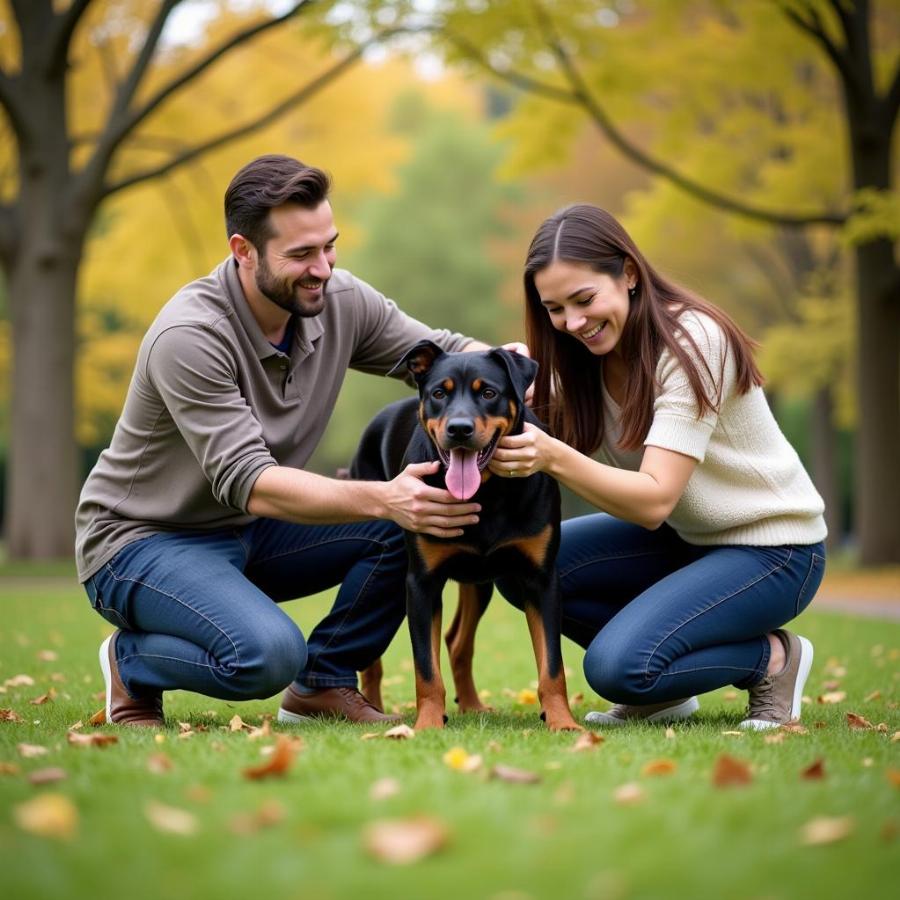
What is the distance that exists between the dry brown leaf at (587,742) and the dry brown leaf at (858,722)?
0.97 metres

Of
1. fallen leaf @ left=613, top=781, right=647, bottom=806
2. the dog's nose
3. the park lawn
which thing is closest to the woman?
the dog's nose

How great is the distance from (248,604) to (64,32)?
9.62m

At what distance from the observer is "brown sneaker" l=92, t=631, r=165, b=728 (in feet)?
13.0

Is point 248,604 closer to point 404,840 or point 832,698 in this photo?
point 404,840

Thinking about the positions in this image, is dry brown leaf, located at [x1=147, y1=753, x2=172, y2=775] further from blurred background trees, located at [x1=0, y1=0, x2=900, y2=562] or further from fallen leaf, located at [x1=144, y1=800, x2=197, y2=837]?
blurred background trees, located at [x1=0, y1=0, x2=900, y2=562]

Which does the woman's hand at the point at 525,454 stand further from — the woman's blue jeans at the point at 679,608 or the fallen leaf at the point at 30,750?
the fallen leaf at the point at 30,750

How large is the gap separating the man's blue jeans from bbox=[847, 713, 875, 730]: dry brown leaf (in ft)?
5.31

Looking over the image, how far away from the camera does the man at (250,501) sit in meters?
3.75

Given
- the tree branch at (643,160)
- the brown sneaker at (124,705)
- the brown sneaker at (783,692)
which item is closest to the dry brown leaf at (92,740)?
the brown sneaker at (124,705)

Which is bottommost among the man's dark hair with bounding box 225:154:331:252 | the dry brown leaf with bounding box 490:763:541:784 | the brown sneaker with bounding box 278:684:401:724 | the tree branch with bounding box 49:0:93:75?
the brown sneaker with bounding box 278:684:401:724

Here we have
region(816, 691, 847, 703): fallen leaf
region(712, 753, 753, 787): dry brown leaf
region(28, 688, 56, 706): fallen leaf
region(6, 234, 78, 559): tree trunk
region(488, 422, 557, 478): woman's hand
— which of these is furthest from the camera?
region(6, 234, 78, 559): tree trunk

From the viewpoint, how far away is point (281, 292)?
3988 mm

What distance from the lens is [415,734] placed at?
11.6ft

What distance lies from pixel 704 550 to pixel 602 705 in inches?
34.5
